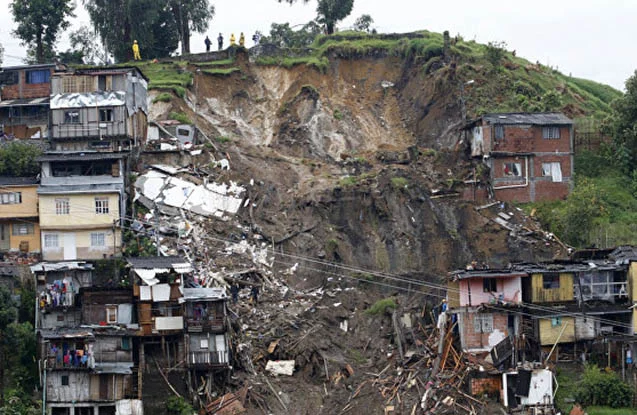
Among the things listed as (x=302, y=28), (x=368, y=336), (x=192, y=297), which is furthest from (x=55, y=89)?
(x=302, y=28)

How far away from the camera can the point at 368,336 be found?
60.9 metres

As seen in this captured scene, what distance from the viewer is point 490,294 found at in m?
59.3

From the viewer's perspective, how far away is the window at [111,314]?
2297 inches

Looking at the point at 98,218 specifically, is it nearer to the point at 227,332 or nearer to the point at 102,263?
the point at 102,263

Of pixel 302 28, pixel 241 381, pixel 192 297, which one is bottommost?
pixel 241 381

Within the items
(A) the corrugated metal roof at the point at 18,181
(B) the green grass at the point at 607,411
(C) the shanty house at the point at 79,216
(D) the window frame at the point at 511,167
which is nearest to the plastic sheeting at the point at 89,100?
(C) the shanty house at the point at 79,216

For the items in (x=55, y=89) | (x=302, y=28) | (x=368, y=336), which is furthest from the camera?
(x=302, y=28)

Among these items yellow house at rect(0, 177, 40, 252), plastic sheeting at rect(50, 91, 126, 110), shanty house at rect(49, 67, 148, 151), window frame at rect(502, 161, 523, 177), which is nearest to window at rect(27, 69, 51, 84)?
shanty house at rect(49, 67, 148, 151)

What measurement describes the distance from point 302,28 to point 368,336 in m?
39.7

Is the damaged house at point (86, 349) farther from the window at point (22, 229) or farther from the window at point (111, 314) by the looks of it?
the window at point (22, 229)

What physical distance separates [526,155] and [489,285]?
594 inches

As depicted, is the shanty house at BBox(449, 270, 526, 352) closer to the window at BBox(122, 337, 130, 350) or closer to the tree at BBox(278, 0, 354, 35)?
the window at BBox(122, 337, 130, 350)

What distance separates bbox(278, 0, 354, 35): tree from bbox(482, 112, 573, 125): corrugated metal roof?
2261cm

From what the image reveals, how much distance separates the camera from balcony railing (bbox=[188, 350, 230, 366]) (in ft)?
187
